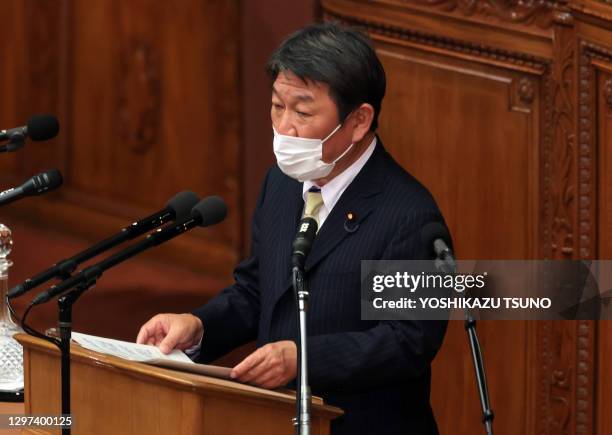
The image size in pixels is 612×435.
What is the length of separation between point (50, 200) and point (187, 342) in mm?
4168

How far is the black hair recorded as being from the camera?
123 inches

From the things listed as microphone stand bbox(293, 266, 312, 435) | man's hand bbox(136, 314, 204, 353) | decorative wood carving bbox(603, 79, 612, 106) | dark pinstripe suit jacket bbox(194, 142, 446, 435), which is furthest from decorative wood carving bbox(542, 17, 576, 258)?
microphone stand bbox(293, 266, 312, 435)

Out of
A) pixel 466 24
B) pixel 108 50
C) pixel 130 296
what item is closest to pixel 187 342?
pixel 466 24

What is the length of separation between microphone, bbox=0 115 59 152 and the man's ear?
733 mm

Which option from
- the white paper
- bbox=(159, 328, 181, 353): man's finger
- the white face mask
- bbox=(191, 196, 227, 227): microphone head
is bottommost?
the white paper

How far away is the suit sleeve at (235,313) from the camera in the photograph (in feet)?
10.9

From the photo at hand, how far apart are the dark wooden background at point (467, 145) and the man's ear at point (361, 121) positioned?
4.61 feet

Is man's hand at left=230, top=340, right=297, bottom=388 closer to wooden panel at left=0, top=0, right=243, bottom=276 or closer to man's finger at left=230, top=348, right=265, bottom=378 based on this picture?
man's finger at left=230, top=348, right=265, bottom=378

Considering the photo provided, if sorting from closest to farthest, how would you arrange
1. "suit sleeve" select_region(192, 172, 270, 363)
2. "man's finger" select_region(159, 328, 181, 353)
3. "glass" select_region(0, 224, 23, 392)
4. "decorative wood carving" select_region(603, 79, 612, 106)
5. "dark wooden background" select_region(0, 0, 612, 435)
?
"man's finger" select_region(159, 328, 181, 353), "suit sleeve" select_region(192, 172, 270, 363), "glass" select_region(0, 224, 23, 392), "decorative wood carving" select_region(603, 79, 612, 106), "dark wooden background" select_region(0, 0, 612, 435)

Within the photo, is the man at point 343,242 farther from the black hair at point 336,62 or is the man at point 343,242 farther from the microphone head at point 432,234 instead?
the microphone head at point 432,234

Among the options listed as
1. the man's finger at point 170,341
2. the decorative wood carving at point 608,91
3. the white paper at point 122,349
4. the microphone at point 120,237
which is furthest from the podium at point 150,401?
the decorative wood carving at point 608,91

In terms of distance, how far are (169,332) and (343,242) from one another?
0.46 metres

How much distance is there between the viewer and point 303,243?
2.65 meters

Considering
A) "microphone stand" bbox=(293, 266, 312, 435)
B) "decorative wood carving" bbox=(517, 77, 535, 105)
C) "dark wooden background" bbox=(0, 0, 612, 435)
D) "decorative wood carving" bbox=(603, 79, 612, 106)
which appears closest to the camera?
"microphone stand" bbox=(293, 266, 312, 435)
